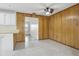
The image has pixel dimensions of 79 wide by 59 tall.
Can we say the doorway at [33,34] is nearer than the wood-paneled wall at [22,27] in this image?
Yes

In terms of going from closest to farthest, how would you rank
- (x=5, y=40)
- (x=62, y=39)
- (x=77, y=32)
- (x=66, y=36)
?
(x=5, y=40) → (x=77, y=32) → (x=66, y=36) → (x=62, y=39)

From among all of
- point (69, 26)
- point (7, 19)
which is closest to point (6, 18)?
point (7, 19)

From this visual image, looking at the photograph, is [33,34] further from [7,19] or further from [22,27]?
[7,19]

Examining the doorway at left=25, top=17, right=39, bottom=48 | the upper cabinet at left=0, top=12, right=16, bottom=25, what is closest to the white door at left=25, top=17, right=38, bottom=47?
the doorway at left=25, top=17, right=39, bottom=48

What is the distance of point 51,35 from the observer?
22.2 ft

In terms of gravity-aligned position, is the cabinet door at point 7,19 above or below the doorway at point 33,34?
above

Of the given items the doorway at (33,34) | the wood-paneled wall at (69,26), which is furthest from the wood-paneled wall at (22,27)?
the wood-paneled wall at (69,26)

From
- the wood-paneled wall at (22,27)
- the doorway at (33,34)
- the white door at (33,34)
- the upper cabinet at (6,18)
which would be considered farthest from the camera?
the wood-paneled wall at (22,27)

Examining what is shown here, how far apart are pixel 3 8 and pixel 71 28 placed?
12.8ft

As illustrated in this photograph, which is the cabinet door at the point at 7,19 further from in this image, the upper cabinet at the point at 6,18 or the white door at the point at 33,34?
the white door at the point at 33,34

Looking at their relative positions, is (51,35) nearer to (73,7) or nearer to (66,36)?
(66,36)

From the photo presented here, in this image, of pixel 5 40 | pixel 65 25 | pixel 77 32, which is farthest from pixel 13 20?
pixel 77 32

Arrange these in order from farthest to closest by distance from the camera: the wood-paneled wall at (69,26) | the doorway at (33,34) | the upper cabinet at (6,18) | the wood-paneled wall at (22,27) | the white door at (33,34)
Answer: the wood-paneled wall at (22,27)
the white door at (33,34)
the doorway at (33,34)
the upper cabinet at (6,18)
the wood-paneled wall at (69,26)

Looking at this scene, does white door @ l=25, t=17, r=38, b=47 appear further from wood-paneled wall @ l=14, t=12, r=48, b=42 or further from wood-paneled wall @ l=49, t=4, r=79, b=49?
wood-paneled wall @ l=49, t=4, r=79, b=49
